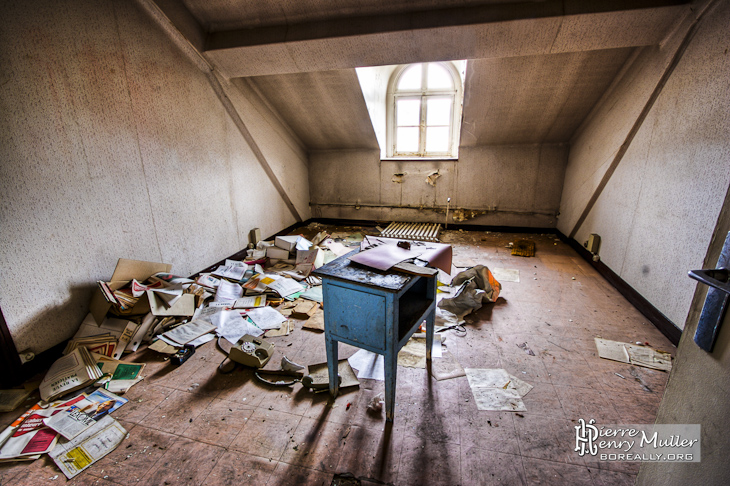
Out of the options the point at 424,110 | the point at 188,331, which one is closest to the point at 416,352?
the point at 188,331

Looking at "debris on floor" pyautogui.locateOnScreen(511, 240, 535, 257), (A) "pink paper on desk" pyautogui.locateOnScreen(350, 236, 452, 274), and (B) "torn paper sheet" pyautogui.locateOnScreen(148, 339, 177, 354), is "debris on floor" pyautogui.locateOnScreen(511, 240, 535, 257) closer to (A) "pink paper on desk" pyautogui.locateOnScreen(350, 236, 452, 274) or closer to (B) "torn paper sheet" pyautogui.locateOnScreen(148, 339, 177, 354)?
(A) "pink paper on desk" pyautogui.locateOnScreen(350, 236, 452, 274)

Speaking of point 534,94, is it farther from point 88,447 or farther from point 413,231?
point 88,447

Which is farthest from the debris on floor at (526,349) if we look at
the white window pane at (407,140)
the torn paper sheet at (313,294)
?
the white window pane at (407,140)

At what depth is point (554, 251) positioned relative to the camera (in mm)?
4434

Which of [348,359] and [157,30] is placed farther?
[157,30]

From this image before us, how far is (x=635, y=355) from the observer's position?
220cm

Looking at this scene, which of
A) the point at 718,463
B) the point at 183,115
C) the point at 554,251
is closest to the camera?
the point at 718,463

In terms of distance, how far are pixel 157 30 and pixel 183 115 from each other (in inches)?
27.9

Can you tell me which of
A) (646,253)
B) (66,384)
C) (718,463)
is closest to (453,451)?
(718,463)

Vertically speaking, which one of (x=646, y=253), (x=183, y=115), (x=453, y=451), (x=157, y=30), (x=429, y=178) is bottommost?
(x=453, y=451)

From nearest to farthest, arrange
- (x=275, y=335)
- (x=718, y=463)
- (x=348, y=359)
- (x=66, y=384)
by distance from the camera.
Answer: (x=718, y=463), (x=66, y=384), (x=348, y=359), (x=275, y=335)

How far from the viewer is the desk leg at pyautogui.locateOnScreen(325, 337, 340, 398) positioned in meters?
1.71

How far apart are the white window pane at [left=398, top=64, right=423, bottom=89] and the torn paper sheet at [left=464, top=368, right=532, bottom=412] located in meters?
4.83

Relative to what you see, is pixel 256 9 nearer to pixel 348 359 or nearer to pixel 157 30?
pixel 157 30
